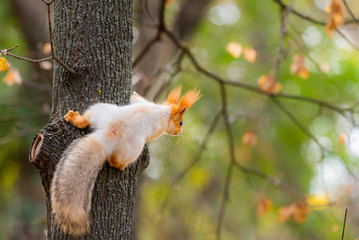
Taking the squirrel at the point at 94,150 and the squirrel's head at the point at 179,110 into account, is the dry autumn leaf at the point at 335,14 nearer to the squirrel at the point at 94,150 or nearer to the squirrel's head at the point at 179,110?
the squirrel's head at the point at 179,110

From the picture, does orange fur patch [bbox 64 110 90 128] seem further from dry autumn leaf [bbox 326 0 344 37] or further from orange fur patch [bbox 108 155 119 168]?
dry autumn leaf [bbox 326 0 344 37]

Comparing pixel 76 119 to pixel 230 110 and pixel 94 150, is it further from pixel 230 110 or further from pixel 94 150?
pixel 230 110

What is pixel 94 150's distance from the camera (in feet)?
6.66

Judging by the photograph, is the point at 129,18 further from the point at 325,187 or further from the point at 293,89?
the point at 293,89

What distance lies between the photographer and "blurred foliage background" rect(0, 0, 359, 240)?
16.5 ft

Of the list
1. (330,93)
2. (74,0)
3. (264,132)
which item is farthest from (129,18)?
(264,132)

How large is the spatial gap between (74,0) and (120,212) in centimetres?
111

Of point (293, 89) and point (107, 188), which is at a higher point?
point (107, 188)

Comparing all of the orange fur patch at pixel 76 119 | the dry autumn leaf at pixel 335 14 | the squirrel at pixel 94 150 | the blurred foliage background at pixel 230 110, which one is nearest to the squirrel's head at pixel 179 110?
the squirrel at pixel 94 150

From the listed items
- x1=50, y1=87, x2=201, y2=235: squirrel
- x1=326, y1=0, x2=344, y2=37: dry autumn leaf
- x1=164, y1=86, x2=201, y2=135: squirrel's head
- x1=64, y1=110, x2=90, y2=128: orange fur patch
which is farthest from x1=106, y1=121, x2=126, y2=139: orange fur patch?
x1=326, y1=0, x2=344, y2=37: dry autumn leaf

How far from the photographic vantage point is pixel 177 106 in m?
2.63

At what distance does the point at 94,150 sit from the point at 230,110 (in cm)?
533

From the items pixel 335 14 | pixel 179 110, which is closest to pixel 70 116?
pixel 179 110

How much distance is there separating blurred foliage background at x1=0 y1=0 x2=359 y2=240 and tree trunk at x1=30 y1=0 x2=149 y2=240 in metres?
1.68
